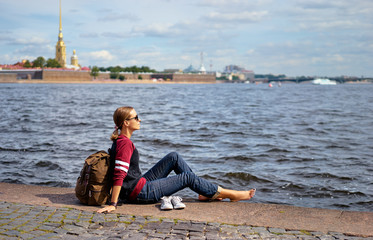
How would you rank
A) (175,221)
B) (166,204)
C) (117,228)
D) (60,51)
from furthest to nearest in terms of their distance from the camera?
(60,51) < (166,204) < (175,221) < (117,228)

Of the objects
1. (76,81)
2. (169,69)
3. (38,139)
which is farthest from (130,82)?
(38,139)

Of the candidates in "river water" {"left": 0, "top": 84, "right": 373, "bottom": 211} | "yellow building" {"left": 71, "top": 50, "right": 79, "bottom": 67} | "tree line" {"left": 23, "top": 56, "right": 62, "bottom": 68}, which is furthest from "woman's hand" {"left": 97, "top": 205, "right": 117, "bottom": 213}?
"yellow building" {"left": 71, "top": 50, "right": 79, "bottom": 67}

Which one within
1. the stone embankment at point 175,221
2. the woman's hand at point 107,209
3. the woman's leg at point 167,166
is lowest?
the stone embankment at point 175,221

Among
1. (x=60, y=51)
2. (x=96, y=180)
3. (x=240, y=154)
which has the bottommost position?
(x=240, y=154)

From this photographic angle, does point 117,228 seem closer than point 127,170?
Yes

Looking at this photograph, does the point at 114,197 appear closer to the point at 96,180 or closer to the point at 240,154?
the point at 96,180

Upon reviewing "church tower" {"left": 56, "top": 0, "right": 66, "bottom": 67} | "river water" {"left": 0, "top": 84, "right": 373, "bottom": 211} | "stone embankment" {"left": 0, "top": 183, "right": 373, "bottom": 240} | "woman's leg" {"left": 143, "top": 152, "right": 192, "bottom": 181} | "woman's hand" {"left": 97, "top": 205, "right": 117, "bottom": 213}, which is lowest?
"river water" {"left": 0, "top": 84, "right": 373, "bottom": 211}

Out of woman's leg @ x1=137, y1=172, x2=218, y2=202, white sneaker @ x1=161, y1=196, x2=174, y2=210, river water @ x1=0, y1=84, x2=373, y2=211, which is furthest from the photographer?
river water @ x1=0, y1=84, x2=373, y2=211

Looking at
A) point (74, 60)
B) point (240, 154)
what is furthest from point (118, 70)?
point (240, 154)

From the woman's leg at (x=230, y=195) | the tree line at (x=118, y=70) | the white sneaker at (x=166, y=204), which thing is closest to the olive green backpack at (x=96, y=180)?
the white sneaker at (x=166, y=204)

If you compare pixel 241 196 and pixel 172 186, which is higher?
pixel 172 186

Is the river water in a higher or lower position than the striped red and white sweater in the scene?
lower

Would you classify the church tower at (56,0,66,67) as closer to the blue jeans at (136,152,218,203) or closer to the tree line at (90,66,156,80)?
the tree line at (90,66,156,80)

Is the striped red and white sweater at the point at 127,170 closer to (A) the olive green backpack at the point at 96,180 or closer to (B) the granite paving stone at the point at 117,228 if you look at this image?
(A) the olive green backpack at the point at 96,180
